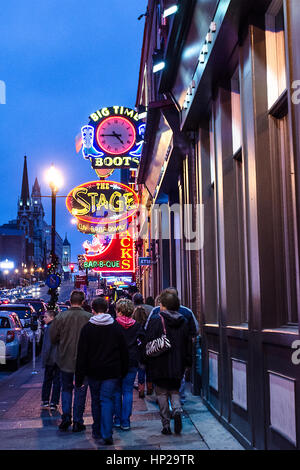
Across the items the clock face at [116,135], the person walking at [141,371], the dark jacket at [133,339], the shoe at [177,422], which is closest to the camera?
the shoe at [177,422]

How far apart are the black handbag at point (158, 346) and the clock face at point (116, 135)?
712 inches

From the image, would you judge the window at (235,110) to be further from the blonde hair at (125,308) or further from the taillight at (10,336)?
the taillight at (10,336)

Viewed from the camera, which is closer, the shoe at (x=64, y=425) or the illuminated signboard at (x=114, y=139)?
the shoe at (x=64, y=425)

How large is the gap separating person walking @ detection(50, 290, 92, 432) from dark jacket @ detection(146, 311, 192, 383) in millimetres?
1235

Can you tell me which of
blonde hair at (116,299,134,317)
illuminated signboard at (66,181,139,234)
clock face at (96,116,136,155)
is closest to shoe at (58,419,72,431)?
blonde hair at (116,299,134,317)

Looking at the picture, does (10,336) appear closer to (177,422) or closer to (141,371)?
(141,371)

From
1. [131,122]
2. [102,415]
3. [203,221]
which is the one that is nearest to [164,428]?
[102,415]

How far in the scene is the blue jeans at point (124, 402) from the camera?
8.58 metres

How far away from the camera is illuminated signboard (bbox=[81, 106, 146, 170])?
83.3 feet

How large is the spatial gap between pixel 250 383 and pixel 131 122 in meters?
19.8

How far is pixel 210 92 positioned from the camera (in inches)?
383

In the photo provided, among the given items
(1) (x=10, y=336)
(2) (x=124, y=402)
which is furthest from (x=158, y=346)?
(1) (x=10, y=336)

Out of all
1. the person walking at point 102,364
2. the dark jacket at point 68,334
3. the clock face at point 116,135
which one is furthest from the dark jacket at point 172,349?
the clock face at point 116,135
